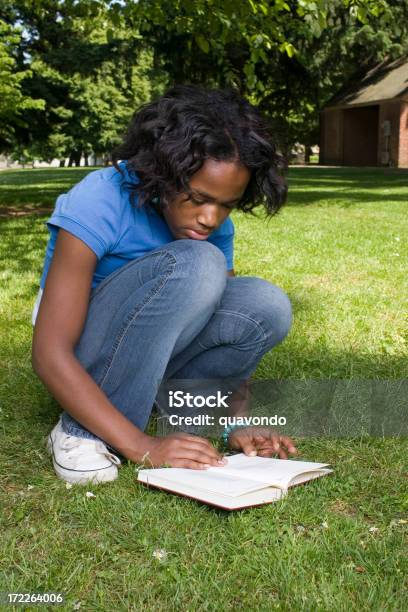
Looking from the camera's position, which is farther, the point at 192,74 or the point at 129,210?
the point at 192,74

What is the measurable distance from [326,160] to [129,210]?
34.5m

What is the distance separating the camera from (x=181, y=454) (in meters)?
2.23

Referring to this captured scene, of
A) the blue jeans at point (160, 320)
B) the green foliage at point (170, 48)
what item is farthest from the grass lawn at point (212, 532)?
the green foliage at point (170, 48)

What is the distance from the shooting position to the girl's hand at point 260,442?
2473 mm

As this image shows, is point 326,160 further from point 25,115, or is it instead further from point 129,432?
point 129,432

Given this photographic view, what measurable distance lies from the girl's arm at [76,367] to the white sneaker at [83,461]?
0.06 metres

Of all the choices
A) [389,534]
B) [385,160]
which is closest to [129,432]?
[389,534]

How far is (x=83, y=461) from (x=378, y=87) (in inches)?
1270

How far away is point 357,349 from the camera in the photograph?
383 cm

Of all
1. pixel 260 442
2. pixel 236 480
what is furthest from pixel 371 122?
pixel 236 480

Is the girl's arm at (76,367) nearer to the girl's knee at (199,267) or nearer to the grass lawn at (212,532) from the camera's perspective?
the grass lawn at (212,532)

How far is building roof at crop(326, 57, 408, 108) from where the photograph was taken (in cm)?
3069

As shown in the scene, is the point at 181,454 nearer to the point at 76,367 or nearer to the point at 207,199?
the point at 76,367

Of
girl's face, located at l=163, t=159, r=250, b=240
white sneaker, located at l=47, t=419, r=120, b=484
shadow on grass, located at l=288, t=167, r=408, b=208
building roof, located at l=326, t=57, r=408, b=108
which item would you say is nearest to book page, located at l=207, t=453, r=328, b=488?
white sneaker, located at l=47, t=419, r=120, b=484
